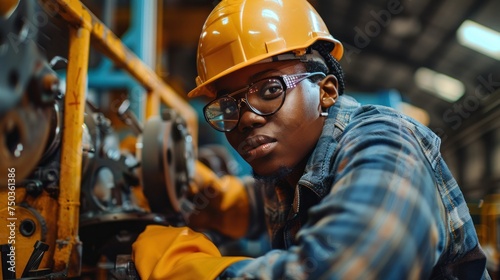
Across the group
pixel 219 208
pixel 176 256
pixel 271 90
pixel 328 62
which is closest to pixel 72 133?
pixel 176 256

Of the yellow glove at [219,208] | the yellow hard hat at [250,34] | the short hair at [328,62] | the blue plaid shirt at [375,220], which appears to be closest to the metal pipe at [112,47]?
the yellow hard hat at [250,34]

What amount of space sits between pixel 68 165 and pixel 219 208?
1557 mm

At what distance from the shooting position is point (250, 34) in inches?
63.3

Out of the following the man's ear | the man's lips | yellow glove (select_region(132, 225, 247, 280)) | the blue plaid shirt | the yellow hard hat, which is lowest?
yellow glove (select_region(132, 225, 247, 280))

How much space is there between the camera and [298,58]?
1.63m

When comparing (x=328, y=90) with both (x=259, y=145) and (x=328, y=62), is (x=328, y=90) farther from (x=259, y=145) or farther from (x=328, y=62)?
(x=259, y=145)

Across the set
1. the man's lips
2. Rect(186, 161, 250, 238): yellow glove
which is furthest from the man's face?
Rect(186, 161, 250, 238): yellow glove

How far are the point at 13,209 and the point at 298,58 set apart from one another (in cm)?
109

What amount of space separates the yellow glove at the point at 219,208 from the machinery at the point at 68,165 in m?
0.57

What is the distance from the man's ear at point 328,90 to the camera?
1639mm

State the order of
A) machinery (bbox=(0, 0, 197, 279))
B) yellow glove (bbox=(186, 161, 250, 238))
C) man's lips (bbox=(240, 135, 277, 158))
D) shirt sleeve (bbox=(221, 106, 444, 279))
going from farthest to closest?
yellow glove (bbox=(186, 161, 250, 238))
man's lips (bbox=(240, 135, 277, 158))
machinery (bbox=(0, 0, 197, 279))
shirt sleeve (bbox=(221, 106, 444, 279))

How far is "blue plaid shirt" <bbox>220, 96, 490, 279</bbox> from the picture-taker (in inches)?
39.4

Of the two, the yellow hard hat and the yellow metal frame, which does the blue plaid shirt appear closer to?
the yellow hard hat

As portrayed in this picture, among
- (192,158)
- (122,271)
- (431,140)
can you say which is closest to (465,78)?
(192,158)
